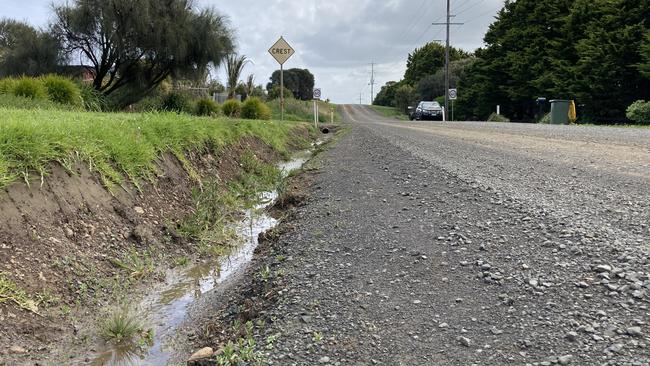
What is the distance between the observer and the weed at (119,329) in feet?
11.4

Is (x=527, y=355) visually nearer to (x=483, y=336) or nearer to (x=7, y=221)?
(x=483, y=336)

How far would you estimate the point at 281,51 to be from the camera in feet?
76.0

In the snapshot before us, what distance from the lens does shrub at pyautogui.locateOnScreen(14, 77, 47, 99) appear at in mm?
11670

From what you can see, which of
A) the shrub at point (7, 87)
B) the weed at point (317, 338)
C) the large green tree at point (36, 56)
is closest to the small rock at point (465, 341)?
the weed at point (317, 338)

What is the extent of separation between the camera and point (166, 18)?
2317 centimetres

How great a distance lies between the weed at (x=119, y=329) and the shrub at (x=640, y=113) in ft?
77.0

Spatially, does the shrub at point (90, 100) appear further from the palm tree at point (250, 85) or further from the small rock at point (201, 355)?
the palm tree at point (250, 85)

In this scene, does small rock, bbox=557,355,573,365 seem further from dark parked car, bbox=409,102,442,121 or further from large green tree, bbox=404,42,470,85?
large green tree, bbox=404,42,470,85

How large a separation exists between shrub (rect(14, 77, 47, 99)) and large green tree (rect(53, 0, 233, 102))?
973 centimetres

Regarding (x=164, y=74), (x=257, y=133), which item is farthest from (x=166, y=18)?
(x=257, y=133)

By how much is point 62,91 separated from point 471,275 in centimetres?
1233

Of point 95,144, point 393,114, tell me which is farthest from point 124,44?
point 393,114

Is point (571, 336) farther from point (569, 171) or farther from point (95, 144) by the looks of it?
point (569, 171)

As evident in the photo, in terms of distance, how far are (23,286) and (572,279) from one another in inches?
139
